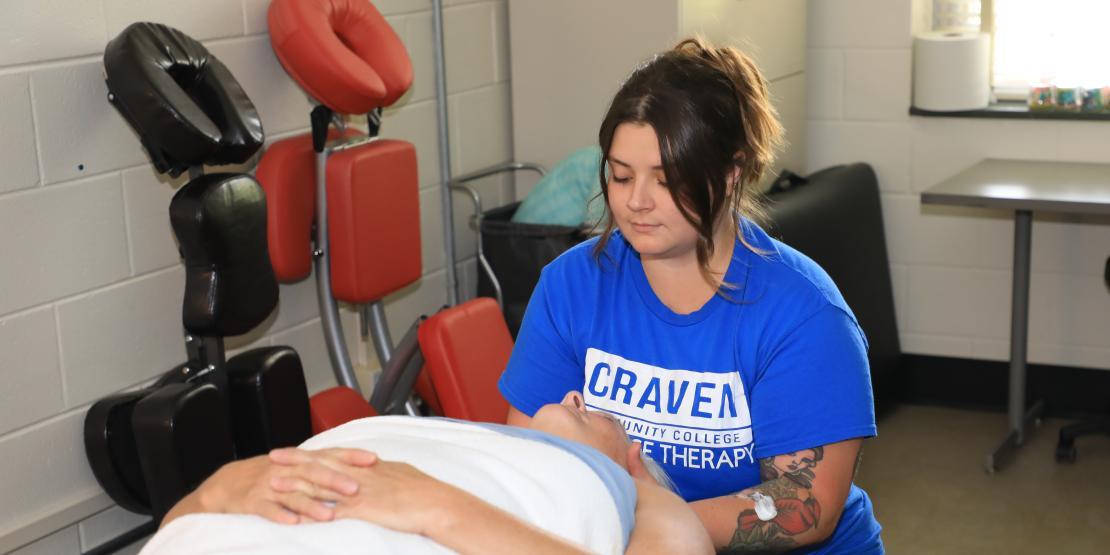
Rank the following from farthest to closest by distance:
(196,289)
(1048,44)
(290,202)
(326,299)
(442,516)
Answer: (1048,44), (326,299), (290,202), (196,289), (442,516)

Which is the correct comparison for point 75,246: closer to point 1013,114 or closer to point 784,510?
point 784,510

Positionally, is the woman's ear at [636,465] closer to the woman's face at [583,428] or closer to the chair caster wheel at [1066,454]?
the woman's face at [583,428]

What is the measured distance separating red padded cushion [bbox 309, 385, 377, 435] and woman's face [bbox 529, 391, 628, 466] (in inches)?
49.9

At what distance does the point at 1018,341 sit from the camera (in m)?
3.88

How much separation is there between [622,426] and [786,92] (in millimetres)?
2544

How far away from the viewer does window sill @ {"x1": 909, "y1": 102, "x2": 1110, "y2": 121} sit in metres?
3.98

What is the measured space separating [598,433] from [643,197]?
1.08ft

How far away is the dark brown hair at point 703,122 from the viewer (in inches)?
67.0

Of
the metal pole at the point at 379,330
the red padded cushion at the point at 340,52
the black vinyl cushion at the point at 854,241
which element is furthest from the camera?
the black vinyl cushion at the point at 854,241

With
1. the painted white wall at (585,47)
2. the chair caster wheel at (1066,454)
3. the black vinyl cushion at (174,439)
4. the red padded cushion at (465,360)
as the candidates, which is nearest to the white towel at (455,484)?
the black vinyl cushion at (174,439)

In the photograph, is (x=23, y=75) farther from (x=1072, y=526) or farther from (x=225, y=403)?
(x=1072, y=526)

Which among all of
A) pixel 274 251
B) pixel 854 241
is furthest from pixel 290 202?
pixel 854 241

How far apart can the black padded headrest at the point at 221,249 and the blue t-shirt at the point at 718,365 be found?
2.70 feet

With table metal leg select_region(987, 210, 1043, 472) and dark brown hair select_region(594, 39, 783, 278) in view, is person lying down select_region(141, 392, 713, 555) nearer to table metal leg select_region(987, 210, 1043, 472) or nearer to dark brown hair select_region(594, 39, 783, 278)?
dark brown hair select_region(594, 39, 783, 278)
